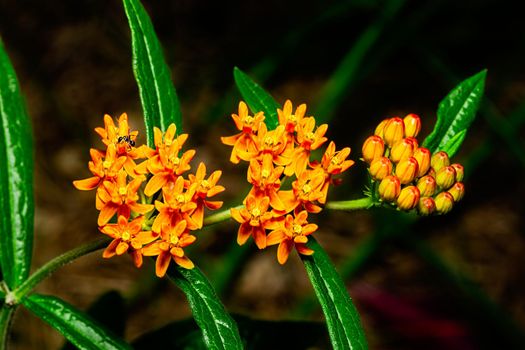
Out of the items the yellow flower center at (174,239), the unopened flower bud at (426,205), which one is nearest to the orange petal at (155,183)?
the yellow flower center at (174,239)

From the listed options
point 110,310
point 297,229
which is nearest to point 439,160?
point 297,229

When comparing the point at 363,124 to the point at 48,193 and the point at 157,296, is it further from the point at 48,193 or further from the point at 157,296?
the point at 48,193

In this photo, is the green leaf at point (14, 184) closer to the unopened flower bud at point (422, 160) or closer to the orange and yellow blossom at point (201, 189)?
the orange and yellow blossom at point (201, 189)

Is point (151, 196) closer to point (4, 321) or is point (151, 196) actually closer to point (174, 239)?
point (174, 239)

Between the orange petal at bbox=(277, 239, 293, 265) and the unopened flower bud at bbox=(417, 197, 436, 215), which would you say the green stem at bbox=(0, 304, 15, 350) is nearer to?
the orange petal at bbox=(277, 239, 293, 265)

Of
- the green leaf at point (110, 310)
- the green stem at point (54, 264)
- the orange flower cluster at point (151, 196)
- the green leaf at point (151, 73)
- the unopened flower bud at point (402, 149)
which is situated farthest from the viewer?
the green leaf at point (110, 310)

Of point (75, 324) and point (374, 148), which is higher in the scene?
point (374, 148)

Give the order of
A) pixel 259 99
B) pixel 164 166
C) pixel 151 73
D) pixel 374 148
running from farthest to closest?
pixel 259 99 → pixel 151 73 → pixel 374 148 → pixel 164 166
